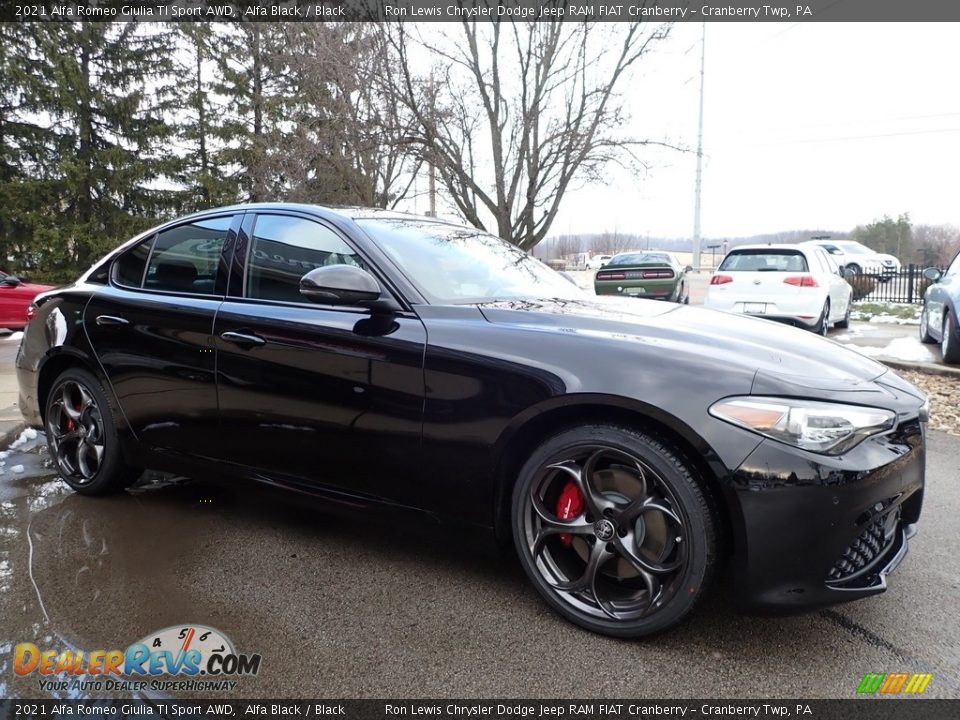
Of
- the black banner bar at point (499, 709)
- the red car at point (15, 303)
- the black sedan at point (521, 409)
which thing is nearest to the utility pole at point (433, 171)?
the black sedan at point (521, 409)

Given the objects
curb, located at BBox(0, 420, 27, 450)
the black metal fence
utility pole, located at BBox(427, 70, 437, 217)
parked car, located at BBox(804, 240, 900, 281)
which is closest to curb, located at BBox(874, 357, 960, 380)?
utility pole, located at BBox(427, 70, 437, 217)

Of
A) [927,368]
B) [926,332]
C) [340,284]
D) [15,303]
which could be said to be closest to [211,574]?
[340,284]

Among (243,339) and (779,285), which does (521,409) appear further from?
(779,285)

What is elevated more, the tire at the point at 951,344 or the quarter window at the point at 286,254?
the quarter window at the point at 286,254

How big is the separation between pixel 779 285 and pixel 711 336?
25.9 feet

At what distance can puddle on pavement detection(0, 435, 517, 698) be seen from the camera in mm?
2207

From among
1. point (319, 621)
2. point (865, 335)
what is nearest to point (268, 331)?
point (319, 621)

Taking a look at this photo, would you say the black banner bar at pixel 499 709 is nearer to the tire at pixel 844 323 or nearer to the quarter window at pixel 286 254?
the quarter window at pixel 286 254

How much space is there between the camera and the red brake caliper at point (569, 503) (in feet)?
7.36

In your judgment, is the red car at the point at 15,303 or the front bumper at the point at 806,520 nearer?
the front bumper at the point at 806,520

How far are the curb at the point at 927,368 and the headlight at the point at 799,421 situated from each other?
564 centimetres

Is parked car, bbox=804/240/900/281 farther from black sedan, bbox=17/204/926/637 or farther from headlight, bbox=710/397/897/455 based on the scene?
headlight, bbox=710/397/897/455

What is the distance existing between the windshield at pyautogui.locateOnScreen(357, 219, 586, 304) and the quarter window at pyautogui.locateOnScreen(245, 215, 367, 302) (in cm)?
18

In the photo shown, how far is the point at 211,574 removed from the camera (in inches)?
104
